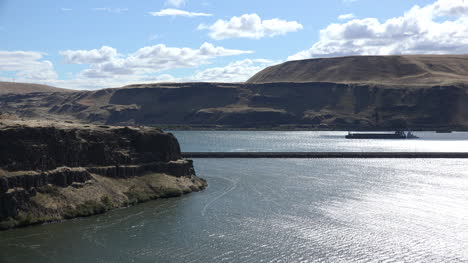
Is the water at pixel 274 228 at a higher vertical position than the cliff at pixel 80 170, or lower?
lower

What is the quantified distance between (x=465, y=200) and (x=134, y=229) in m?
68.5

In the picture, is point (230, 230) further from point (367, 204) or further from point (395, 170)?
point (395, 170)

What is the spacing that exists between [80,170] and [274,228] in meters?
39.0

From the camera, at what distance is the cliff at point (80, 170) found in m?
86.6

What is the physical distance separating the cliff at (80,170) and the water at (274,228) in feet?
10.7

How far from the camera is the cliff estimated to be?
86.6m

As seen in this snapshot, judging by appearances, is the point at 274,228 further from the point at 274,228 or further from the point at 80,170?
the point at 80,170

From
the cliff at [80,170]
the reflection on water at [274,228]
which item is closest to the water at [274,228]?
the reflection on water at [274,228]

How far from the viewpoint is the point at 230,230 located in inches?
3285

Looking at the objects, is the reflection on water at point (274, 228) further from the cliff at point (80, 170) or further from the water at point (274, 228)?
the cliff at point (80, 170)

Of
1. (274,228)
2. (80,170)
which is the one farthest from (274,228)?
(80,170)

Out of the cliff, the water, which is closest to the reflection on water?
the water

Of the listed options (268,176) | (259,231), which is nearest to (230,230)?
(259,231)

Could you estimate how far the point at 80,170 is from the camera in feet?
327
